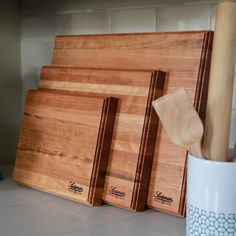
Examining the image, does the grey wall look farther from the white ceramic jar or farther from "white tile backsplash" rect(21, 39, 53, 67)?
the white ceramic jar

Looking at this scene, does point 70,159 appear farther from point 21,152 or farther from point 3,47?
point 3,47

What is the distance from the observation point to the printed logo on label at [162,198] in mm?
755

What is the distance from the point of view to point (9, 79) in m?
1.17

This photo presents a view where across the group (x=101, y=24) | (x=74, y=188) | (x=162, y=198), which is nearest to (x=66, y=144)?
(x=74, y=188)

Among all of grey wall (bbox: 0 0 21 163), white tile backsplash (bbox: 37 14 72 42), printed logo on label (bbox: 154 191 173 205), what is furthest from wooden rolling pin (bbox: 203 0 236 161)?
grey wall (bbox: 0 0 21 163)

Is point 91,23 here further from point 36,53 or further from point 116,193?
point 116,193

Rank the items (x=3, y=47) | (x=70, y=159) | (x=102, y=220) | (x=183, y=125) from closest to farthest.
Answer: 1. (x=183, y=125)
2. (x=102, y=220)
3. (x=70, y=159)
4. (x=3, y=47)

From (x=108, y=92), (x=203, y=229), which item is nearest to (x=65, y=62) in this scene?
(x=108, y=92)

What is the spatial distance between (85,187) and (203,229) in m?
0.28

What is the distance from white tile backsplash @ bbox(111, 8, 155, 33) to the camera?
944 millimetres

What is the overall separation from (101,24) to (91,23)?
0.03 metres

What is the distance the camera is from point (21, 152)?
3.12ft

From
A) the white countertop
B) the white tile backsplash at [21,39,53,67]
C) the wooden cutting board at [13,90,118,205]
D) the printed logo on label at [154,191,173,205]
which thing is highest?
the white tile backsplash at [21,39,53,67]

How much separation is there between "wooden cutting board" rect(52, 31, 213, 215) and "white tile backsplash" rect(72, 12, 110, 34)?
0.16 m
